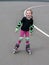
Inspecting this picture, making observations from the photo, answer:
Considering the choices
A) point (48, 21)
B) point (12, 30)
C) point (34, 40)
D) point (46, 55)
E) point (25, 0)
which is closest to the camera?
point (46, 55)

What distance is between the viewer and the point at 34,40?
13.0 metres

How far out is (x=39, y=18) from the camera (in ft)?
64.5

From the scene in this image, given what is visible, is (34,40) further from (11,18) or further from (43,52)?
(11,18)

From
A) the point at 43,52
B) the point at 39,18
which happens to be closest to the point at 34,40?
the point at 43,52

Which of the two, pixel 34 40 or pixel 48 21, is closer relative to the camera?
pixel 34 40

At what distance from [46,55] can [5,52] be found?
1.42 metres

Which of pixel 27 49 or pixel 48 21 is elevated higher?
pixel 27 49

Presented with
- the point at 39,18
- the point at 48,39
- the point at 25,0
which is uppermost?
the point at 48,39

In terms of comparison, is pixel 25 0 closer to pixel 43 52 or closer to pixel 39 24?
pixel 39 24

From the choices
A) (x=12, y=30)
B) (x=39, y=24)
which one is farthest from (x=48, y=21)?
(x=12, y=30)

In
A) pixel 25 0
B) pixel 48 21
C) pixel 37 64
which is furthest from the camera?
pixel 25 0

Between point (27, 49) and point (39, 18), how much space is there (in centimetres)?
894

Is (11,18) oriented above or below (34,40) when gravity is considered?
below

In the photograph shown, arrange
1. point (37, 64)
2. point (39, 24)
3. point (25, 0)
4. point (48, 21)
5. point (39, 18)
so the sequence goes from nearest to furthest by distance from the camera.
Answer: point (37, 64) → point (39, 24) → point (48, 21) → point (39, 18) → point (25, 0)
